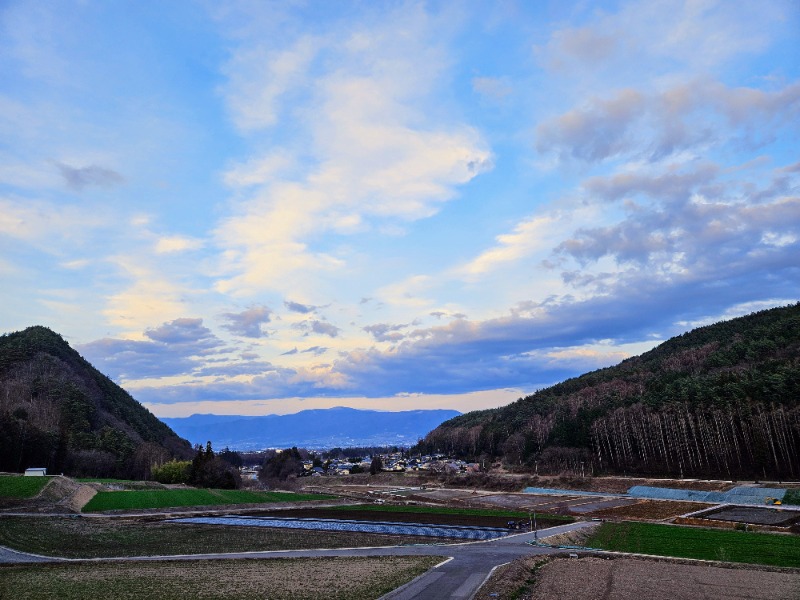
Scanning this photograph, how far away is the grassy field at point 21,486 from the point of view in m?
60.2

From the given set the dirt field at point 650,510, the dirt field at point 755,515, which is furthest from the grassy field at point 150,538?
the dirt field at point 755,515

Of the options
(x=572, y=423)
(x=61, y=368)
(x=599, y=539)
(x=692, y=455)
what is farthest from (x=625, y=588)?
(x=61, y=368)

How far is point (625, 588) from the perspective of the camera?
81.9ft

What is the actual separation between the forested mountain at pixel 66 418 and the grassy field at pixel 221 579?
2907 inches

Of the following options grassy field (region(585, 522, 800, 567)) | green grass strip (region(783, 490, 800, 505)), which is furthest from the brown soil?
green grass strip (region(783, 490, 800, 505))

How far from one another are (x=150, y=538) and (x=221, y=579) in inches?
824

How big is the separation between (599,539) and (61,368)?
158m

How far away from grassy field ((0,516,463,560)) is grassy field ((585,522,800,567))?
14.1m

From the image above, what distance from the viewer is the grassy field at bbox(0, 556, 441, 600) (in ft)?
77.6

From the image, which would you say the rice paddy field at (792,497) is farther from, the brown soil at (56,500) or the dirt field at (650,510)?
the brown soil at (56,500)

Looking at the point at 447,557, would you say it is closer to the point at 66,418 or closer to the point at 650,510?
the point at 650,510

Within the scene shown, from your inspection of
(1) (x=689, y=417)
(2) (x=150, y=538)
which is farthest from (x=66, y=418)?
(1) (x=689, y=417)

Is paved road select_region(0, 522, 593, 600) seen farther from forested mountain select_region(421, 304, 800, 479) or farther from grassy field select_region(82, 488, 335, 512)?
forested mountain select_region(421, 304, 800, 479)

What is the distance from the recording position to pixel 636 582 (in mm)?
26188
